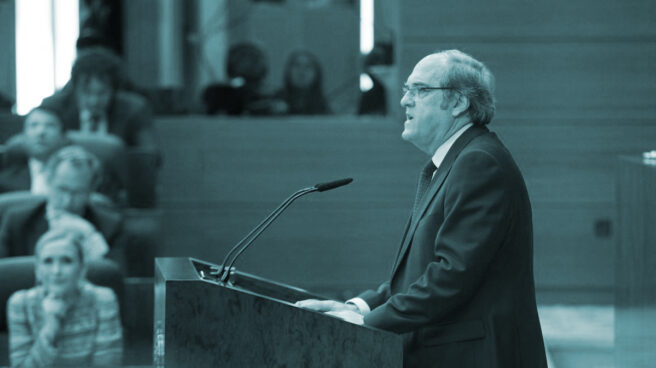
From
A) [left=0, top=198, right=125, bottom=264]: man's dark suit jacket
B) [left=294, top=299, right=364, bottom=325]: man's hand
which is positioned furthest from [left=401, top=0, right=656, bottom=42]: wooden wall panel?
[left=294, top=299, right=364, bottom=325]: man's hand

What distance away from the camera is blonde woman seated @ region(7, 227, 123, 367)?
3.97 meters

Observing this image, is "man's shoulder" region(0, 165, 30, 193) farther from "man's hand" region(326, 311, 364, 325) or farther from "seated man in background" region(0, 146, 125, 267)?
"man's hand" region(326, 311, 364, 325)

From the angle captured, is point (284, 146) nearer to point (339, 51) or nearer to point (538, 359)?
point (339, 51)

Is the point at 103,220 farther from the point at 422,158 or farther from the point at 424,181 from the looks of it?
the point at 424,181

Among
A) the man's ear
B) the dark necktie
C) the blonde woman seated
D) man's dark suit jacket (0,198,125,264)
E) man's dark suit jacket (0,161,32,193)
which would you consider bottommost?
the blonde woman seated

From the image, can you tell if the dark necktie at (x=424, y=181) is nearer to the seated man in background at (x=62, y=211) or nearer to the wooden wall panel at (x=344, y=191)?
the seated man in background at (x=62, y=211)

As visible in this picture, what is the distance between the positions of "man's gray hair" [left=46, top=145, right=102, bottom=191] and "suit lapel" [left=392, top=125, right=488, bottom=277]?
9.60 feet

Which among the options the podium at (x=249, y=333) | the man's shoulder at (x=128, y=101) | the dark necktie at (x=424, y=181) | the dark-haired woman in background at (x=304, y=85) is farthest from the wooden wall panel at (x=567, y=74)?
the podium at (x=249, y=333)

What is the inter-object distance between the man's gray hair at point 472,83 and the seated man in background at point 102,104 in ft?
12.5

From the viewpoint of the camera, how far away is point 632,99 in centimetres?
610

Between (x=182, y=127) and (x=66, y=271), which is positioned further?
(x=182, y=127)

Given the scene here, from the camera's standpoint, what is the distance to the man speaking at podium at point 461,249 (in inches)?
78.2

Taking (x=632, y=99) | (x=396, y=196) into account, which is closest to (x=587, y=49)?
(x=632, y=99)

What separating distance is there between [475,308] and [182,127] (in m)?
4.42
